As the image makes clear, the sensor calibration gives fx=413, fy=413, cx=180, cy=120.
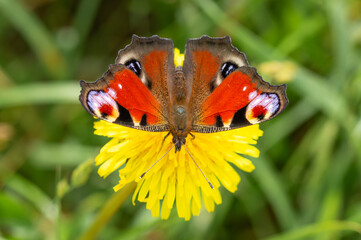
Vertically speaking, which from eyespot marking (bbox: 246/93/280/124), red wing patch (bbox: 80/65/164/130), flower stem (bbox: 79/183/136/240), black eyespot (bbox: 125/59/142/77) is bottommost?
eyespot marking (bbox: 246/93/280/124)

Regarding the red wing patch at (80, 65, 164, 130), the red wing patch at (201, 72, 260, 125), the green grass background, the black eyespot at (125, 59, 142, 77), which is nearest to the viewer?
the red wing patch at (80, 65, 164, 130)

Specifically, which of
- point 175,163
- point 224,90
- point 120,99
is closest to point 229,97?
point 224,90

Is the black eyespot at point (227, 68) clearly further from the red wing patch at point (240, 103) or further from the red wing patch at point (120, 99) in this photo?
the red wing patch at point (120, 99)

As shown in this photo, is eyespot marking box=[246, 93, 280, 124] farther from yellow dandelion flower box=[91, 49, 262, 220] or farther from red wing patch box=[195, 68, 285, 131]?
yellow dandelion flower box=[91, 49, 262, 220]

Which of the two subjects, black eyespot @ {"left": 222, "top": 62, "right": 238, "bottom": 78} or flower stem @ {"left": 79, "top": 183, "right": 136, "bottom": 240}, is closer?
flower stem @ {"left": 79, "top": 183, "right": 136, "bottom": 240}

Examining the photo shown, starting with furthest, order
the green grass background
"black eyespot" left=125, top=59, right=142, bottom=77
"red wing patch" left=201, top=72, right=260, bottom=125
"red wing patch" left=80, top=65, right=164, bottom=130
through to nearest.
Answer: the green grass background
"black eyespot" left=125, top=59, right=142, bottom=77
"red wing patch" left=201, top=72, right=260, bottom=125
"red wing patch" left=80, top=65, right=164, bottom=130

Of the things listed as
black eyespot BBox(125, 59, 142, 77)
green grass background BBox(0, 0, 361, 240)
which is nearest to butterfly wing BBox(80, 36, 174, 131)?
black eyespot BBox(125, 59, 142, 77)

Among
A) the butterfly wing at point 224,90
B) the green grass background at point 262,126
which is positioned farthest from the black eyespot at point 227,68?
the green grass background at point 262,126
